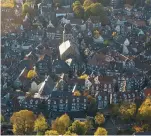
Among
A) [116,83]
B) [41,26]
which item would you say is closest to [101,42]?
[41,26]

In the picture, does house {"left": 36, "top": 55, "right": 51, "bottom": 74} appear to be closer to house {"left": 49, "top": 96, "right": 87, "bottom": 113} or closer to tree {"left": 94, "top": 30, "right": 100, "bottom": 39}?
house {"left": 49, "top": 96, "right": 87, "bottom": 113}

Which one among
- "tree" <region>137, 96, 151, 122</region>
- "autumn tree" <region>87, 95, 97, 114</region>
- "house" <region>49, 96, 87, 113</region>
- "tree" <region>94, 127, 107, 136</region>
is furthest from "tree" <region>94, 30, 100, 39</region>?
"tree" <region>94, 127, 107, 136</region>

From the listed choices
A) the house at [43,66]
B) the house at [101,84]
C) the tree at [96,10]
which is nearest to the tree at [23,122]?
the house at [101,84]

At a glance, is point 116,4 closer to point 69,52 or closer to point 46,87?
point 69,52

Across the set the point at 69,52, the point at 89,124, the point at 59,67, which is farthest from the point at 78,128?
the point at 69,52

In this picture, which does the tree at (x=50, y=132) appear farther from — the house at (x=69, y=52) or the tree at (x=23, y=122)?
the house at (x=69, y=52)

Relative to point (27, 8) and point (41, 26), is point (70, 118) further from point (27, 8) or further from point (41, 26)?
point (27, 8)
